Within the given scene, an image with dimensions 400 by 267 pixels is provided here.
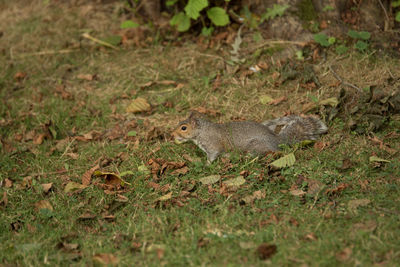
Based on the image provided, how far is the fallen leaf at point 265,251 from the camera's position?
2906 millimetres

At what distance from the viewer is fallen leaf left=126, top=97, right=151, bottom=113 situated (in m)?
5.25

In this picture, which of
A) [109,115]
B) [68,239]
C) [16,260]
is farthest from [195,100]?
[16,260]

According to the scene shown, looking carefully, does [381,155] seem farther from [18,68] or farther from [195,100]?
[18,68]

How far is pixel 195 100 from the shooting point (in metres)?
5.22

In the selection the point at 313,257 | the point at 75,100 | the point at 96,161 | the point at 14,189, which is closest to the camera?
the point at 313,257

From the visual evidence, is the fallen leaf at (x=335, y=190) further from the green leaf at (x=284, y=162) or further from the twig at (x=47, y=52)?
the twig at (x=47, y=52)

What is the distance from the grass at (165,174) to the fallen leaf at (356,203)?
27 millimetres

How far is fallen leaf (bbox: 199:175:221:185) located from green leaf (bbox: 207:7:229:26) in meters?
2.39

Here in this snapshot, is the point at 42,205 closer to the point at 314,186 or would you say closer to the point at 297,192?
the point at 297,192

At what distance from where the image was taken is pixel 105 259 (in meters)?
3.06

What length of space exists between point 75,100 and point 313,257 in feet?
12.4

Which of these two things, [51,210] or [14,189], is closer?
[51,210]

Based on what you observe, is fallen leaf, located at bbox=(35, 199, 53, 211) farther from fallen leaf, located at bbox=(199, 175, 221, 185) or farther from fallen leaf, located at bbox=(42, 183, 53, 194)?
fallen leaf, located at bbox=(199, 175, 221, 185)

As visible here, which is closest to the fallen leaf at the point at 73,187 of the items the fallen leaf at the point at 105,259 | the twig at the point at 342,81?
the fallen leaf at the point at 105,259
